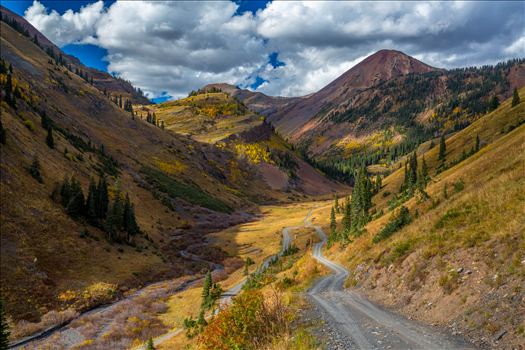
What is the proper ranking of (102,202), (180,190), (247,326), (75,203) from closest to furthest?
(247,326) < (75,203) < (102,202) < (180,190)

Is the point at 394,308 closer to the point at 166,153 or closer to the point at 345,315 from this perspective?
the point at 345,315

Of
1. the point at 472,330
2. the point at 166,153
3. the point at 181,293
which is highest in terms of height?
the point at 166,153

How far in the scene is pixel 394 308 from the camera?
57.3 feet

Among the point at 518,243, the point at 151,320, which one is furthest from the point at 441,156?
the point at 518,243

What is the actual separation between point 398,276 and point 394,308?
Answer: 3636mm

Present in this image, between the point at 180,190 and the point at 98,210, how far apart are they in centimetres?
7037

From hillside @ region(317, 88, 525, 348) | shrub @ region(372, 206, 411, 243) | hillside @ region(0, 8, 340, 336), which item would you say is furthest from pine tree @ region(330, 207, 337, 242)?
hillside @ region(317, 88, 525, 348)

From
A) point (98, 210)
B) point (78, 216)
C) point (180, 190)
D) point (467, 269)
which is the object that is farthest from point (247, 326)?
point (180, 190)

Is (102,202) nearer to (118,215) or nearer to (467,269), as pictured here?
(118,215)

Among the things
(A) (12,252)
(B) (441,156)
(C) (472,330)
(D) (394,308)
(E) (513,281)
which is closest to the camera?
(C) (472,330)

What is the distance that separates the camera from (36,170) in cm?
7394

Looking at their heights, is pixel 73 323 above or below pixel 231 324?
below

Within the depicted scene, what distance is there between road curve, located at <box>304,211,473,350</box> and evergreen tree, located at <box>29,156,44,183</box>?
73.1 meters

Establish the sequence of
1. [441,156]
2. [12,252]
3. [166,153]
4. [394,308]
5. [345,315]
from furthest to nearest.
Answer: [166,153]
[441,156]
[12,252]
[394,308]
[345,315]
